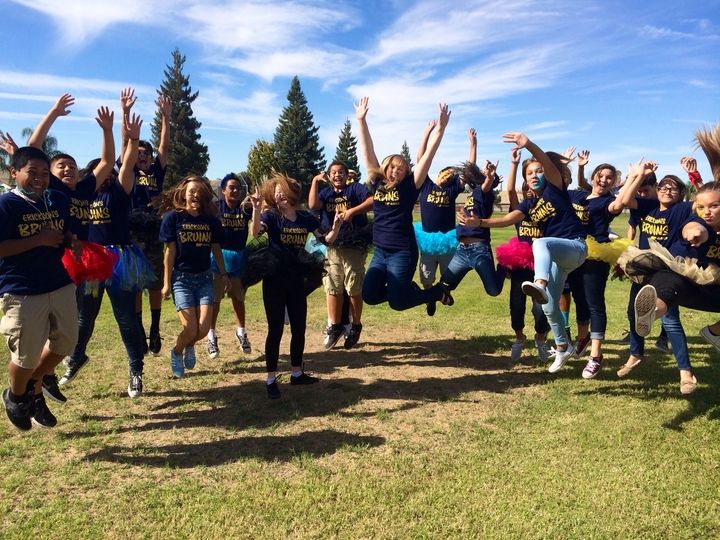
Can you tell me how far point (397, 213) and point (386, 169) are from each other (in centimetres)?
54

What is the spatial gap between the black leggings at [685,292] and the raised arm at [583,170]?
261 cm

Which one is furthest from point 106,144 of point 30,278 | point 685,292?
point 685,292

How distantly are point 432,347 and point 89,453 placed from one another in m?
4.72

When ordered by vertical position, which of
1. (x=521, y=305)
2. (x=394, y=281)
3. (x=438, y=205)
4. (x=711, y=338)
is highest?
(x=438, y=205)

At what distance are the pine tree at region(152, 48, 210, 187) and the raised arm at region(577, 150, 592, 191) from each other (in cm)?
5545

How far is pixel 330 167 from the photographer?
302 inches

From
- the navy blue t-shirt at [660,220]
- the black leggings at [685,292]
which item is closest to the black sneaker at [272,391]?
the black leggings at [685,292]

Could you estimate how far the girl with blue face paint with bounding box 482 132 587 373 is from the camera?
5312 millimetres

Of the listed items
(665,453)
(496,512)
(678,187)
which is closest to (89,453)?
(496,512)

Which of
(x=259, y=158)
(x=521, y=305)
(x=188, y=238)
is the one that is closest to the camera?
(x=188, y=238)

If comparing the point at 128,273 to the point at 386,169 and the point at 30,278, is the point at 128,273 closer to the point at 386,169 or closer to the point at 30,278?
the point at 30,278

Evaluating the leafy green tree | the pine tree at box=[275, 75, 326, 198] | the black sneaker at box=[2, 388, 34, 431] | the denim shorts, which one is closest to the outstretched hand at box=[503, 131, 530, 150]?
the denim shorts

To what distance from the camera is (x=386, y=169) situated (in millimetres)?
6125

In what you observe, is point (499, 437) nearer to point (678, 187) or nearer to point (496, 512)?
point (496, 512)
